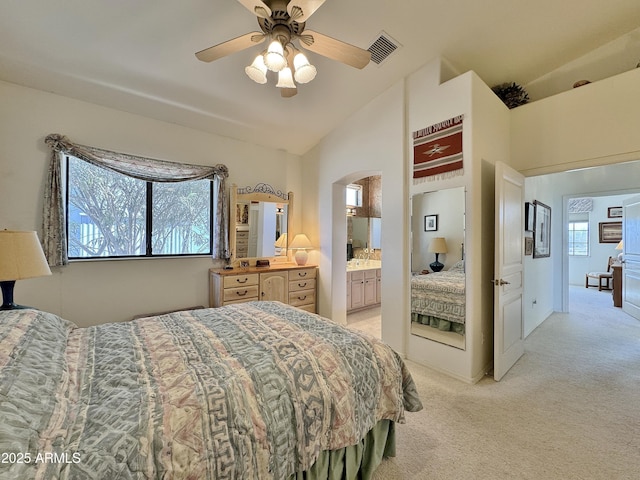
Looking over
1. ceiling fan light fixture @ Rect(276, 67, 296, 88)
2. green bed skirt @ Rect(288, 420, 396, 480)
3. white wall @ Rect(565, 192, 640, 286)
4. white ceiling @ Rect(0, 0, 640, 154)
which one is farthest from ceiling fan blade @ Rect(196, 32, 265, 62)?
white wall @ Rect(565, 192, 640, 286)

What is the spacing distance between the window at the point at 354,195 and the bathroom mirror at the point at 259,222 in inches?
60.2

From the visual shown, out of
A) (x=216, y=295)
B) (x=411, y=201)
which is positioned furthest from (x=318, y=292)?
(x=411, y=201)

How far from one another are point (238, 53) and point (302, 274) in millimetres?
2715

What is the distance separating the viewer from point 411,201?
2.93 meters

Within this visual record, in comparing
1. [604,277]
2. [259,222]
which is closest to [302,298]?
[259,222]

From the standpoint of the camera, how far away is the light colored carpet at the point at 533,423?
158 centimetres

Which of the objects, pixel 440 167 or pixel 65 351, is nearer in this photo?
pixel 65 351

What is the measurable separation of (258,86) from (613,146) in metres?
3.48

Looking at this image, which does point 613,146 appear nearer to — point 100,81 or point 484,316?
point 484,316

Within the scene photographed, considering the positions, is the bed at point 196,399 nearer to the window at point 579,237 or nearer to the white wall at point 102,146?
the white wall at point 102,146

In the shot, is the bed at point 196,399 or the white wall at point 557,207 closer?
the bed at point 196,399

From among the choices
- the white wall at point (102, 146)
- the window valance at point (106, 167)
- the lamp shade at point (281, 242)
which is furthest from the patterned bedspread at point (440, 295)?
the white wall at point (102, 146)

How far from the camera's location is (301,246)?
4121mm

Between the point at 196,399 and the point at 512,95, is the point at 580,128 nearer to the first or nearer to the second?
the point at 512,95
